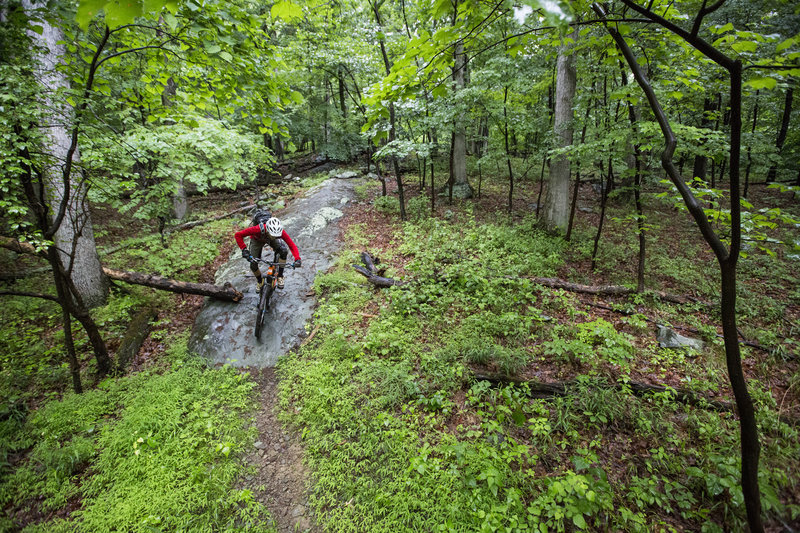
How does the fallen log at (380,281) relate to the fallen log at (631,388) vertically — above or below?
above

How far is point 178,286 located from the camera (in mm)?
6738

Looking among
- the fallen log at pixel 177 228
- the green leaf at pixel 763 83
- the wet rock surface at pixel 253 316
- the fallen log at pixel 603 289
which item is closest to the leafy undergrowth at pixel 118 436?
the wet rock surface at pixel 253 316

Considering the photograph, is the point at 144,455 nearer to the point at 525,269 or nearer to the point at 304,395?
the point at 304,395

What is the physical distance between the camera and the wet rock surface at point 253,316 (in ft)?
18.9

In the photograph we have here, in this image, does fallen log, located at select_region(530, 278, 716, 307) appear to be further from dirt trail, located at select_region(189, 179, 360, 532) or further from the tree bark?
dirt trail, located at select_region(189, 179, 360, 532)

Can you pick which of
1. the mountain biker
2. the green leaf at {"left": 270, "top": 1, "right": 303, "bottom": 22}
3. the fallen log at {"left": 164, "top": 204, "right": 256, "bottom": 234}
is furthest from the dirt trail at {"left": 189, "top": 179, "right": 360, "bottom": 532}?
the green leaf at {"left": 270, "top": 1, "right": 303, "bottom": 22}

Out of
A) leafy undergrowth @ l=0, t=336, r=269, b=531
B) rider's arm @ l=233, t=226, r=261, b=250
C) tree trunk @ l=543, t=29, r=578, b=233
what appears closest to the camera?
leafy undergrowth @ l=0, t=336, r=269, b=531

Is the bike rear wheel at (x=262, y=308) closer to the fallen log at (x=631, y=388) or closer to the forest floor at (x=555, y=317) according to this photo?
the forest floor at (x=555, y=317)

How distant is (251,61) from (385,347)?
432cm

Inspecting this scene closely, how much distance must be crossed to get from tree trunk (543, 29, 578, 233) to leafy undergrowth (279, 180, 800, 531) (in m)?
3.76

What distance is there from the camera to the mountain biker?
626cm

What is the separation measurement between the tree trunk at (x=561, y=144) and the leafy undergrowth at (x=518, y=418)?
3.76 meters

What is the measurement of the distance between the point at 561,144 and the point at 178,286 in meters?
10.3

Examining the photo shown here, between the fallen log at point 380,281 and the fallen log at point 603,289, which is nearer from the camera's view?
the fallen log at point 603,289
